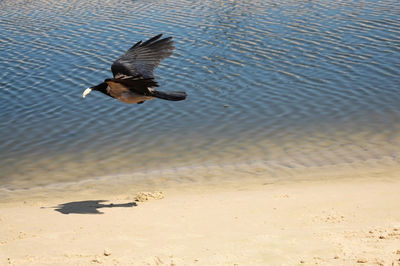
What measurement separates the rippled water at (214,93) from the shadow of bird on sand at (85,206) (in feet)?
4.24

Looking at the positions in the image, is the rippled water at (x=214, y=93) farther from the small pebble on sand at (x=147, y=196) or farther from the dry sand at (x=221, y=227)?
the dry sand at (x=221, y=227)

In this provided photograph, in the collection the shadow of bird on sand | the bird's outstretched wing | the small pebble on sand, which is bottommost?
the shadow of bird on sand

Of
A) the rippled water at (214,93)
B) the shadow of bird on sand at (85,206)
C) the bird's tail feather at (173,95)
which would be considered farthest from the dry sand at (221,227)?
the rippled water at (214,93)

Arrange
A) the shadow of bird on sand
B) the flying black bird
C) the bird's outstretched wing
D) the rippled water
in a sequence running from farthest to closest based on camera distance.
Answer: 1. the rippled water
2. the bird's outstretched wing
3. the shadow of bird on sand
4. the flying black bird

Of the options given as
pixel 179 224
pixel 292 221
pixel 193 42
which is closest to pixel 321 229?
pixel 292 221

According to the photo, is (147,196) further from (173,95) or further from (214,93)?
(214,93)

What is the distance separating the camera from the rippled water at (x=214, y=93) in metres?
9.59

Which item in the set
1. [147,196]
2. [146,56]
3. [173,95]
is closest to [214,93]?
[146,56]

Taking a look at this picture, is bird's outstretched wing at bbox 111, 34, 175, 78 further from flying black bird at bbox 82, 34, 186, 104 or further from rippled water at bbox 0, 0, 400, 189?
rippled water at bbox 0, 0, 400, 189

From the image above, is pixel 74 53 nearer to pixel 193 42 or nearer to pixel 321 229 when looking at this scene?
pixel 193 42

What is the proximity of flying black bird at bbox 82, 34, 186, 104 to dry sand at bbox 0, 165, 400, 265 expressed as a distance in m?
1.24

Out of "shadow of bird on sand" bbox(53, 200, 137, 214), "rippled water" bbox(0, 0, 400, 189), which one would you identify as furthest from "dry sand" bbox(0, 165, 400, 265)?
"rippled water" bbox(0, 0, 400, 189)

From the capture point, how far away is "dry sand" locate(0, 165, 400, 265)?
523cm

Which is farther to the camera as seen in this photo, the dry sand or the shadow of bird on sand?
the shadow of bird on sand
